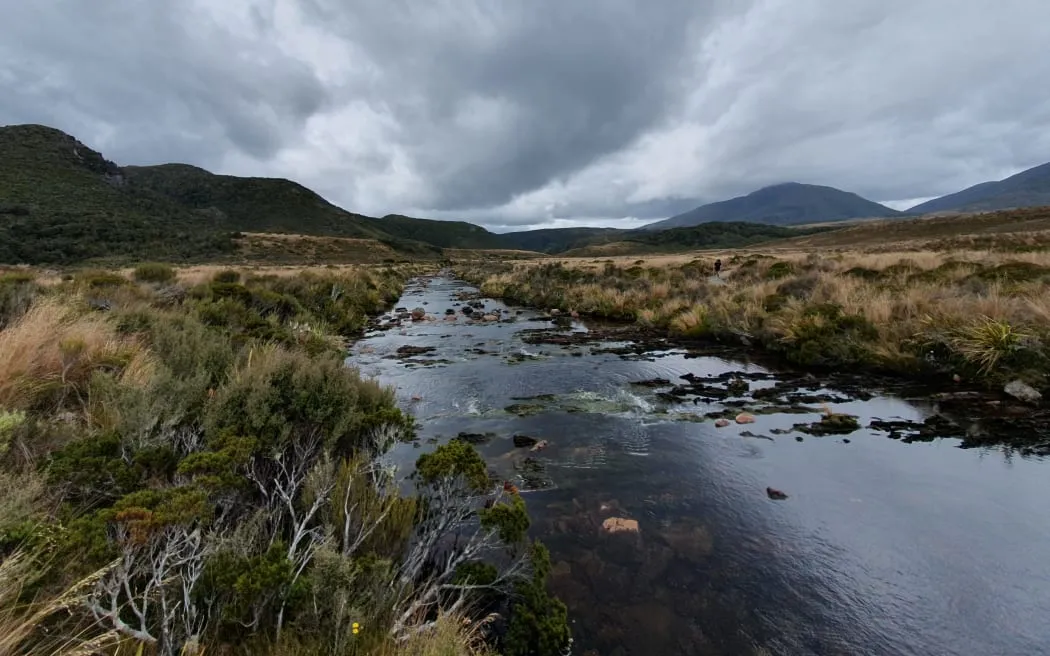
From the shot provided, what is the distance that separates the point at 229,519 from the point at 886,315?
13622 millimetres

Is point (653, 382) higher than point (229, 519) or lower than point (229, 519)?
lower

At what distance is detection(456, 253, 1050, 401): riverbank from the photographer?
9.16 metres

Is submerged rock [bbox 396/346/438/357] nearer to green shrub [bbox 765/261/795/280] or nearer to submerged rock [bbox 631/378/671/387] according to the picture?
submerged rock [bbox 631/378/671/387]

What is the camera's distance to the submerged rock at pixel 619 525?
517 centimetres

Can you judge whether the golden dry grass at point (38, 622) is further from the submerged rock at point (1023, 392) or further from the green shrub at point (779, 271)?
the green shrub at point (779, 271)

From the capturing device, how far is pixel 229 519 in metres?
3.66

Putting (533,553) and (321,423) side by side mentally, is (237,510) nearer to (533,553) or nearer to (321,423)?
(321,423)

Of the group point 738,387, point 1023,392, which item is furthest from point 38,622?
point 1023,392

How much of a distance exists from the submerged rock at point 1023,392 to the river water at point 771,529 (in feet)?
4.41

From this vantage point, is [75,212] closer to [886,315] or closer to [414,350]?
[414,350]

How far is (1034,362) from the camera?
8617 millimetres

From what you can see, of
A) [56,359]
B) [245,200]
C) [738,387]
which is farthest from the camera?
[245,200]

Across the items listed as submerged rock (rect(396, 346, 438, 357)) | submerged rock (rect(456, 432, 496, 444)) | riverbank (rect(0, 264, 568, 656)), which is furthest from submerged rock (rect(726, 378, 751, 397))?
submerged rock (rect(396, 346, 438, 357))

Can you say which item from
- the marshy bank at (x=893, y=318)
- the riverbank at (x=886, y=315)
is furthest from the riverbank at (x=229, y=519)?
the riverbank at (x=886, y=315)
